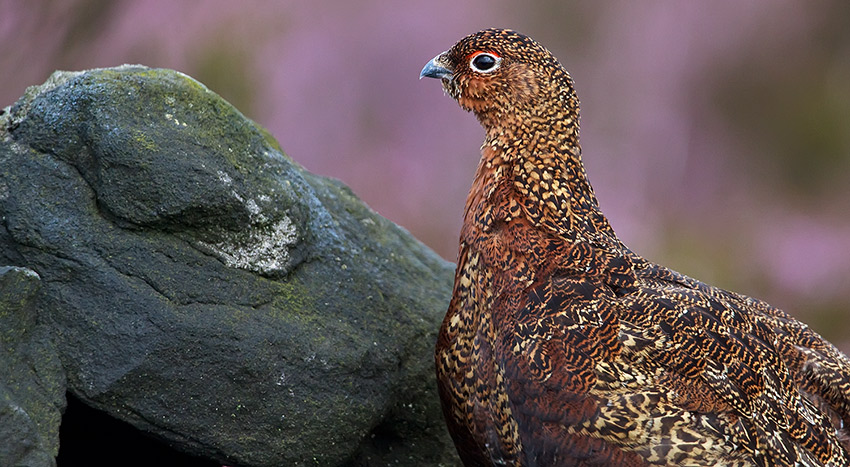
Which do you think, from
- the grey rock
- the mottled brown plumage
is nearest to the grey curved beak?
the mottled brown plumage

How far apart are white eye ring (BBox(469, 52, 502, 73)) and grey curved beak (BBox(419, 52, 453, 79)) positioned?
134 millimetres

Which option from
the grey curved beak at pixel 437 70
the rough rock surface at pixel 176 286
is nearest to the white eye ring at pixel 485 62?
the grey curved beak at pixel 437 70

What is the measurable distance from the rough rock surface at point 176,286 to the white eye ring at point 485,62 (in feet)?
3.15

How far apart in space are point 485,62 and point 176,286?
1.63 m

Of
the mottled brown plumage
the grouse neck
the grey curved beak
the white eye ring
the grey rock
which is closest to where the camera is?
the grey rock

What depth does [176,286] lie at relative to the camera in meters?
3.95

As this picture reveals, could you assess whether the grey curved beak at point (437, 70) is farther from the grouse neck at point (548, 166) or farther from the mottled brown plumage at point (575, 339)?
the grouse neck at point (548, 166)

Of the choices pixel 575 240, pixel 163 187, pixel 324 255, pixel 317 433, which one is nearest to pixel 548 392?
pixel 575 240

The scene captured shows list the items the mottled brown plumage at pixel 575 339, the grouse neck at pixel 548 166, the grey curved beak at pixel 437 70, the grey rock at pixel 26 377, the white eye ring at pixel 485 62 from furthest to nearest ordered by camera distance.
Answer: the grey curved beak at pixel 437 70 < the white eye ring at pixel 485 62 < the grouse neck at pixel 548 166 < the mottled brown plumage at pixel 575 339 < the grey rock at pixel 26 377

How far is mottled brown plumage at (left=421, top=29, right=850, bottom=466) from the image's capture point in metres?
3.66

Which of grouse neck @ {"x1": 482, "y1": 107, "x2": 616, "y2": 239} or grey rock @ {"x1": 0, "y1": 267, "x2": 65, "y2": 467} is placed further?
grouse neck @ {"x1": 482, "y1": 107, "x2": 616, "y2": 239}

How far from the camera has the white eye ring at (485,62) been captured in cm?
435

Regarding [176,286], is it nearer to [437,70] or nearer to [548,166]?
[437,70]

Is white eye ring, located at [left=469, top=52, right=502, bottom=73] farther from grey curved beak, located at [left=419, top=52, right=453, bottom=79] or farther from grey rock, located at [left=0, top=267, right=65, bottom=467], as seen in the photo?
grey rock, located at [left=0, top=267, right=65, bottom=467]
